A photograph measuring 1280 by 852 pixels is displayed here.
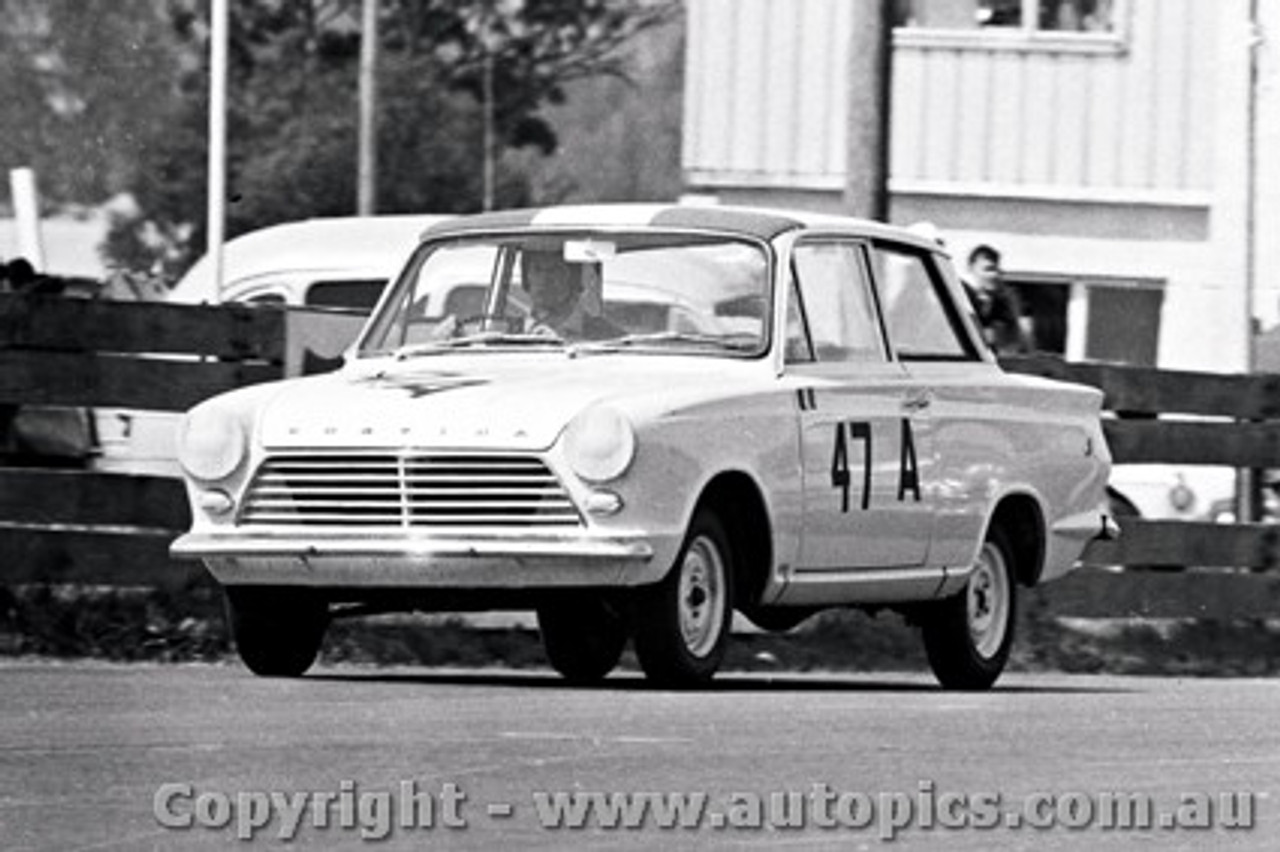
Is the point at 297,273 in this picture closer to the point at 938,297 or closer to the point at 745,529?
the point at 938,297

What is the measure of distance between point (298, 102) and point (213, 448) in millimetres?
56332

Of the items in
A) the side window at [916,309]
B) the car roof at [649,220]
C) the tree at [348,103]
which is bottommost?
the tree at [348,103]

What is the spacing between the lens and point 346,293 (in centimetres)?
2255

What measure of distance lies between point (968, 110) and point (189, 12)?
1219 inches

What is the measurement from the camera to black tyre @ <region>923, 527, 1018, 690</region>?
51.8 feet

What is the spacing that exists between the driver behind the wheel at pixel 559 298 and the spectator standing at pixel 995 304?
6382mm

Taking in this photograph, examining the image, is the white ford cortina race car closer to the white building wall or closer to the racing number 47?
the racing number 47

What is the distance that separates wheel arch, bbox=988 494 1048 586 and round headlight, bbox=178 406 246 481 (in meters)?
3.11

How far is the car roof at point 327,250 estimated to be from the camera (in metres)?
22.7

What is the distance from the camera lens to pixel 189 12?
64375 millimetres

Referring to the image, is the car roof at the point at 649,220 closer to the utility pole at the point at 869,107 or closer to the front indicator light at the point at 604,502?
the front indicator light at the point at 604,502

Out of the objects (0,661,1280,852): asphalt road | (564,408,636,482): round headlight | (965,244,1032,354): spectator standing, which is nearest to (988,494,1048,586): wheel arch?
(0,661,1280,852): asphalt road

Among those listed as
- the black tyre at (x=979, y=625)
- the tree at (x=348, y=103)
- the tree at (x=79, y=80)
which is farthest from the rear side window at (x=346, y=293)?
the tree at (x=348, y=103)

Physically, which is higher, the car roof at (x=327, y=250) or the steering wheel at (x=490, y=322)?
the steering wheel at (x=490, y=322)
